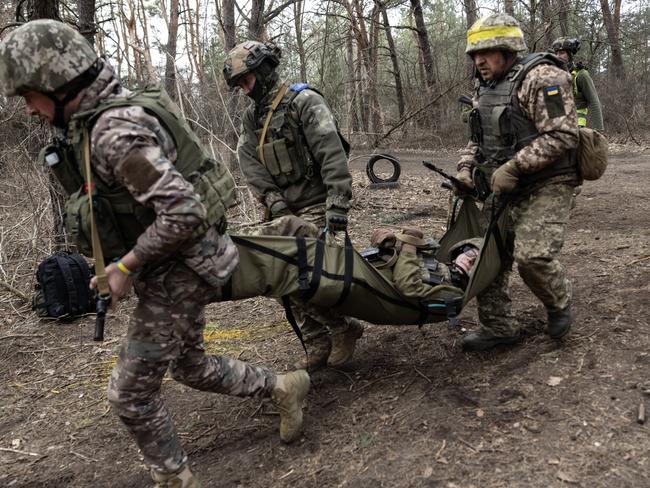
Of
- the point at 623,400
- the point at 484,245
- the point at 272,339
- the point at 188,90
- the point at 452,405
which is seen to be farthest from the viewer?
the point at 188,90

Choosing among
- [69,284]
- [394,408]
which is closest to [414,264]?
[394,408]

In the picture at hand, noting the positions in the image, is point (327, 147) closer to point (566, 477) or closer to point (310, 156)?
point (310, 156)

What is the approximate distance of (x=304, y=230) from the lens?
344 centimetres

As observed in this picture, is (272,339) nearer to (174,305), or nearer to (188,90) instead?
(174,305)

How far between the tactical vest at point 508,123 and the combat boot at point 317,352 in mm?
1584

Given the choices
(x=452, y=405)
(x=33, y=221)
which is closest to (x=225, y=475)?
(x=452, y=405)

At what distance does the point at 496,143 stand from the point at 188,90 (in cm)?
549

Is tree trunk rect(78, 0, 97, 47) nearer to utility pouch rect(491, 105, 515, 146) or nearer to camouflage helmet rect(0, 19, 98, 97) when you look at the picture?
camouflage helmet rect(0, 19, 98, 97)

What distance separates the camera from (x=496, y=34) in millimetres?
3254

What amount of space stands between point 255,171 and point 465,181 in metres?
1.47

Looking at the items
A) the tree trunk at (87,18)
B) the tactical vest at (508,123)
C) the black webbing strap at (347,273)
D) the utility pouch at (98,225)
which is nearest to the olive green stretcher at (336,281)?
the black webbing strap at (347,273)

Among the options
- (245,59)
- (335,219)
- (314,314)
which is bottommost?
(314,314)

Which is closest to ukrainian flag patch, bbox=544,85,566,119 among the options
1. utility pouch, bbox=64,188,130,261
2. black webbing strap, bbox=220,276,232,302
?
black webbing strap, bbox=220,276,232,302

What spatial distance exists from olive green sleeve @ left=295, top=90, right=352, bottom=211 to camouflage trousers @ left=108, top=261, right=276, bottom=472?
4.30 feet
